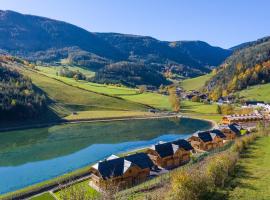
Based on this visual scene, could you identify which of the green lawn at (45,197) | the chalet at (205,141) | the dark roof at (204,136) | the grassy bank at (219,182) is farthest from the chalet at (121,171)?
the dark roof at (204,136)

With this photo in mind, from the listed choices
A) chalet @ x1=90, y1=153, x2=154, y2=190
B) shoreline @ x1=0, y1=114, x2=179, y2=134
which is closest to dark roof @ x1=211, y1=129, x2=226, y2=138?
chalet @ x1=90, y1=153, x2=154, y2=190

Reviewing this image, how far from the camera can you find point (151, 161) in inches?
2509

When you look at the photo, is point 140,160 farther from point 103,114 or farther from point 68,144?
point 103,114

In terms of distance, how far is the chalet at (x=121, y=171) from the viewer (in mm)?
55219

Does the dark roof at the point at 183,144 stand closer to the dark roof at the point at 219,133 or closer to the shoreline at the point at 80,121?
the dark roof at the point at 219,133

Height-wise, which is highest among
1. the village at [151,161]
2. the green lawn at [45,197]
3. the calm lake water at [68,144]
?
the village at [151,161]

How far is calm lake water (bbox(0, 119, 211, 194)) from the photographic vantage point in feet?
226

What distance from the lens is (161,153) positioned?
6906 cm

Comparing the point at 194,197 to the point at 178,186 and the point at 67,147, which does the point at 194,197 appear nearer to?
the point at 178,186

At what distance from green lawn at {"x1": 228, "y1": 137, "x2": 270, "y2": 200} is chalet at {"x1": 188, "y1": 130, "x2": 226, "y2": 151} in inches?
730

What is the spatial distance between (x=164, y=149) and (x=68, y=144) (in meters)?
35.3

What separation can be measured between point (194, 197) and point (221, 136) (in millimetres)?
55974

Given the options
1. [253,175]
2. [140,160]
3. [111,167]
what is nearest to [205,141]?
[140,160]

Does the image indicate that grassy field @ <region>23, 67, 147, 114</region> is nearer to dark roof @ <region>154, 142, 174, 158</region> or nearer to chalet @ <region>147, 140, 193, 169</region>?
dark roof @ <region>154, 142, 174, 158</region>
